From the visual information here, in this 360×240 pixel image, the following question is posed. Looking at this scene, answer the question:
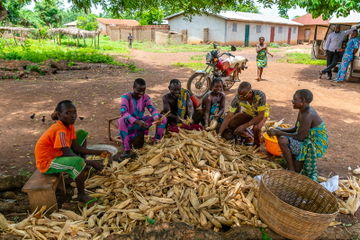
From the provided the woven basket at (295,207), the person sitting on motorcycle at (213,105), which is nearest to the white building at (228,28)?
the person sitting on motorcycle at (213,105)

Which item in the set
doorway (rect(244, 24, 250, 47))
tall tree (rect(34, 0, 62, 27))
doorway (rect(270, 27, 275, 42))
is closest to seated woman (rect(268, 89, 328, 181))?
doorway (rect(244, 24, 250, 47))

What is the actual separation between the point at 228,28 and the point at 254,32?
154 inches

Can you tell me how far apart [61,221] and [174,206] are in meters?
1.06

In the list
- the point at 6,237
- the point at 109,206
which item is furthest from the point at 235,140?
the point at 6,237

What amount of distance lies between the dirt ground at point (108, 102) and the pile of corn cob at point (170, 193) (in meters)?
1.27

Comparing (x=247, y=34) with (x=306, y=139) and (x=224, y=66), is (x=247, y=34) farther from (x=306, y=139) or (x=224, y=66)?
(x=306, y=139)

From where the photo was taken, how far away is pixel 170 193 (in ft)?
9.48

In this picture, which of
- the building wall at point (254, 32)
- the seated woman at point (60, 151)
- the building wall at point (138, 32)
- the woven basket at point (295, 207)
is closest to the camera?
the woven basket at point (295, 207)

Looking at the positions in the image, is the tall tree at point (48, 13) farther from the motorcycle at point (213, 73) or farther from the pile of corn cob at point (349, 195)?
the pile of corn cob at point (349, 195)

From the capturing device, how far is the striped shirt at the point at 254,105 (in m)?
3.94

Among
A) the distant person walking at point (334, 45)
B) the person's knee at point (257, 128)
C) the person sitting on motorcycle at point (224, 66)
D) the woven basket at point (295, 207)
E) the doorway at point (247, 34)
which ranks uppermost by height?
the doorway at point (247, 34)

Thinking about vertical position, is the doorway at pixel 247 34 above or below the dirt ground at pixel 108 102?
above

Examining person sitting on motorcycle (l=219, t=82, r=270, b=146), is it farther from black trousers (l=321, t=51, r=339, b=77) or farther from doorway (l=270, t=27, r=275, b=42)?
doorway (l=270, t=27, r=275, b=42)

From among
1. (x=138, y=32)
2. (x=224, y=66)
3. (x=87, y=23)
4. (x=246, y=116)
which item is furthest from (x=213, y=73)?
(x=87, y=23)
